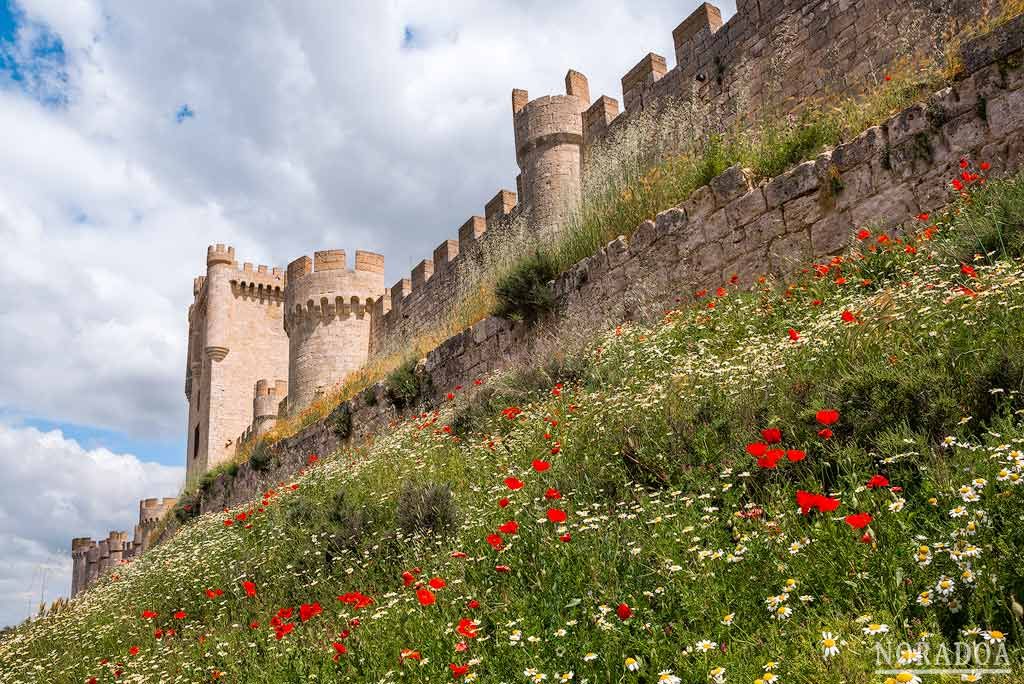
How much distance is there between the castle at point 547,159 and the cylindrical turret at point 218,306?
5 centimetres

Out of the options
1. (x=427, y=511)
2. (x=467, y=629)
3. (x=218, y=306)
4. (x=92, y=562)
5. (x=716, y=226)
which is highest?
(x=218, y=306)

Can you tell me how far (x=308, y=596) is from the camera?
4730mm

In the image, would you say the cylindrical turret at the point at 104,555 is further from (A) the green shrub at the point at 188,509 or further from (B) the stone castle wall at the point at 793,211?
(B) the stone castle wall at the point at 793,211

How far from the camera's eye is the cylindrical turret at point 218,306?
28.5 m

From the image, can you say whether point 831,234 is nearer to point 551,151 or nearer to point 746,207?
point 746,207

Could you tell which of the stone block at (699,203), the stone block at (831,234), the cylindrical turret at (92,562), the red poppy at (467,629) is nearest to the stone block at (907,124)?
the stone block at (831,234)

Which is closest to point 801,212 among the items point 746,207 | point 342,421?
point 746,207

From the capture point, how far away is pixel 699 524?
3.05 metres

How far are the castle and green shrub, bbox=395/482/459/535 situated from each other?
562 cm

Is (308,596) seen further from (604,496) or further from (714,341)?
(714,341)

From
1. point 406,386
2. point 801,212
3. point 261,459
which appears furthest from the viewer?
point 261,459

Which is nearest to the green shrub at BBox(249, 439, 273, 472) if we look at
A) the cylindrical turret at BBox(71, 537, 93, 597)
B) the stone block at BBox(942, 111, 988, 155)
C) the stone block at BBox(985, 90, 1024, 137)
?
the stone block at BBox(942, 111, 988, 155)

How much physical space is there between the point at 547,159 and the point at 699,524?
9789 millimetres

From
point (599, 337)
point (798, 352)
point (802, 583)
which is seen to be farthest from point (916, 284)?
point (599, 337)
